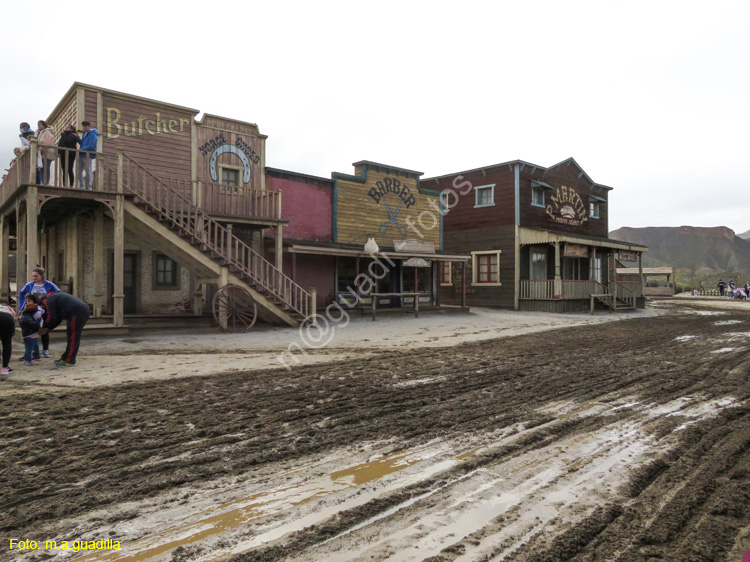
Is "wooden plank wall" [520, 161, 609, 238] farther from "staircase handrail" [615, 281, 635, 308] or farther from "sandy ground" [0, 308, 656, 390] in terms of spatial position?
"sandy ground" [0, 308, 656, 390]

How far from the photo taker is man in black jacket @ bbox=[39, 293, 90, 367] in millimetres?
7617

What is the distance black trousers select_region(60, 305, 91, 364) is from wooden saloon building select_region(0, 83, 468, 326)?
359 cm

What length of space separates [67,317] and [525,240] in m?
19.6

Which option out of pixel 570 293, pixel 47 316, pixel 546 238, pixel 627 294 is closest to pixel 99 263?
pixel 47 316

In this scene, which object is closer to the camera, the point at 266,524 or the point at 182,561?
the point at 182,561

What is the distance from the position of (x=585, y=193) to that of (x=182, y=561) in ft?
94.6

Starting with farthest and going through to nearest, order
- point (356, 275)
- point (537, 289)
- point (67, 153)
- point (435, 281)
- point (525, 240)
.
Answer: point (525, 240), point (537, 289), point (435, 281), point (356, 275), point (67, 153)

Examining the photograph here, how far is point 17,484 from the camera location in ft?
10.7

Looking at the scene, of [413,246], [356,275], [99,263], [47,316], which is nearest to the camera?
[47,316]

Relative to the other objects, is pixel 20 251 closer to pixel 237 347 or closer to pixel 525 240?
pixel 237 347

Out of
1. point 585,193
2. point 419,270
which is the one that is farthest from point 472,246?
point 585,193

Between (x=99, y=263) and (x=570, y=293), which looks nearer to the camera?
(x=99, y=263)

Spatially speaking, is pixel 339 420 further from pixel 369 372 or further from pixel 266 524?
pixel 369 372

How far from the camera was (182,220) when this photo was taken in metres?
12.1
